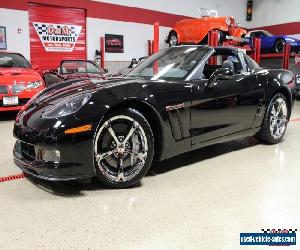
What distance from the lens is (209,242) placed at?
5.94ft

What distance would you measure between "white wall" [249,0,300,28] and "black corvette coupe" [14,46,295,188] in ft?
41.4

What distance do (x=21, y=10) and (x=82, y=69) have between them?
142 inches

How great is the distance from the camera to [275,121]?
13.1 feet

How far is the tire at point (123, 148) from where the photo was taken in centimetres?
241

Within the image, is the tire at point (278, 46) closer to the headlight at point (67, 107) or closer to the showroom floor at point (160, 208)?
the showroom floor at point (160, 208)

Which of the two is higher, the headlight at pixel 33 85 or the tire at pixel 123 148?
the headlight at pixel 33 85

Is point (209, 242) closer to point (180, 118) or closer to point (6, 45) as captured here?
point (180, 118)

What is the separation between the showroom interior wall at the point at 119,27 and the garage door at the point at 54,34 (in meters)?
0.20

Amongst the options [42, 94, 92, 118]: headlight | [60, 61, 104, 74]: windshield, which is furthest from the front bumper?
[60, 61, 104, 74]: windshield

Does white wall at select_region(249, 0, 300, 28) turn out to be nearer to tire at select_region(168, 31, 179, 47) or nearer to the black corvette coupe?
tire at select_region(168, 31, 179, 47)

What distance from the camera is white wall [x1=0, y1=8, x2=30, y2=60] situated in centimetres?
957

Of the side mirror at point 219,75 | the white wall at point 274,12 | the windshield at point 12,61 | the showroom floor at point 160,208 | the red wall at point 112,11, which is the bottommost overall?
the showroom floor at point 160,208

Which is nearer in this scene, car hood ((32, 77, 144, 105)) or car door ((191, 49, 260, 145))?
car hood ((32, 77, 144, 105))

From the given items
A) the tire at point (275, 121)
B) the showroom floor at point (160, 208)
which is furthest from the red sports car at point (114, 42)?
the showroom floor at point (160, 208)
